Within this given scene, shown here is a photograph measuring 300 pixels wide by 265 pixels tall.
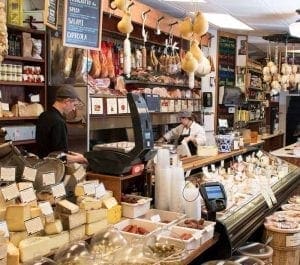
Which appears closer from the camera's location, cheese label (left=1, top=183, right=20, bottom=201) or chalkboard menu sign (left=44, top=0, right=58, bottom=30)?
cheese label (left=1, top=183, right=20, bottom=201)

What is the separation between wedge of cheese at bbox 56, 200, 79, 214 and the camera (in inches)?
97.4

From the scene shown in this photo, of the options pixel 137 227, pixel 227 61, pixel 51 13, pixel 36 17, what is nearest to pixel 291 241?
pixel 137 227

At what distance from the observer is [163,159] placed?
11.1ft

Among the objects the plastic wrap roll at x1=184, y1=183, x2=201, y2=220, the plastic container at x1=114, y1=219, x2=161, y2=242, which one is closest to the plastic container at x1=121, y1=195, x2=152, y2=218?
the plastic container at x1=114, y1=219, x2=161, y2=242

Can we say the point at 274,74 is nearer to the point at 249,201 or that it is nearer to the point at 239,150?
the point at 239,150

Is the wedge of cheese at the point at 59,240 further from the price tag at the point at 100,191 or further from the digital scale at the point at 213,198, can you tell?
the digital scale at the point at 213,198

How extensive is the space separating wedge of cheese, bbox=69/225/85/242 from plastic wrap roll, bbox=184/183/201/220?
94cm

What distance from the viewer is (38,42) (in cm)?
543

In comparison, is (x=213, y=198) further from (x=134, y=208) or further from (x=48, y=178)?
(x=48, y=178)

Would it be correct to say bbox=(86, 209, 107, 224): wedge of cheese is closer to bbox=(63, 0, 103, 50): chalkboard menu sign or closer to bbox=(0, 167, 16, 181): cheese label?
bbox=(0, 167, 16, 181): cheese label

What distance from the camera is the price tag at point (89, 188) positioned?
2.73m

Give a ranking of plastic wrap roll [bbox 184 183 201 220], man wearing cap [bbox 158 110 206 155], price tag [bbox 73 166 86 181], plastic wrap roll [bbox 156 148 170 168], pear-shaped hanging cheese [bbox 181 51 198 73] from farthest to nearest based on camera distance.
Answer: man wearing cap [bbox 158 110 206 155], pear-shaped hanging cheese [bbox 181 51 198 73], plastic wrap roll [bbox 156 148 170 168], plastic wrap roll [bbox 184 183 201 220], price tag [bbox 73 166 86 181]

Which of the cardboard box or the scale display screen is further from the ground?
the cardboard box

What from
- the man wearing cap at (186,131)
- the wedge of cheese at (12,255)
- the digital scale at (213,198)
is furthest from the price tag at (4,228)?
the man wearing cap at (186,131)
